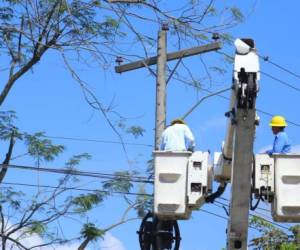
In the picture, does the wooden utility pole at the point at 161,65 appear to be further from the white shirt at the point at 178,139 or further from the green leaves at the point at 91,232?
the green leaves at the point at 91,232

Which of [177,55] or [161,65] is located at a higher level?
[177,55]

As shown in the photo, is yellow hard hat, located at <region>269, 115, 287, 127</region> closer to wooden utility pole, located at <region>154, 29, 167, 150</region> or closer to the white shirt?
the white shirt

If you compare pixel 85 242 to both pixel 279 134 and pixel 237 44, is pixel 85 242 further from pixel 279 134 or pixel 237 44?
pixel 237 44

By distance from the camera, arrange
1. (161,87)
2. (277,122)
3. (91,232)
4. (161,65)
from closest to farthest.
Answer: (277,122)
(161,87)
(161,65)
(91,232)

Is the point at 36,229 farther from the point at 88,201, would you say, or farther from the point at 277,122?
the point at 277,122

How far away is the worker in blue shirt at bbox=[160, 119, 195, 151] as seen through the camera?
358 inches

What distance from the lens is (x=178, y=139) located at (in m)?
9.16

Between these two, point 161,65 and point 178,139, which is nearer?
point 178,139

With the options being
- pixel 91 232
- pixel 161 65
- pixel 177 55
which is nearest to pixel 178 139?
pixel 161 65

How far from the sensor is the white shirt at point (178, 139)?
9.09 m

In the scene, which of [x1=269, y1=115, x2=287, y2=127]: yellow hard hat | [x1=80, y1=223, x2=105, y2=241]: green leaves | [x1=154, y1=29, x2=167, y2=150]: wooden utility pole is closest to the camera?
[x1=269, y1=115, x2=287, y2=127]: yellow hard hat

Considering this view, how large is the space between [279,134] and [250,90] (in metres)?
1.64

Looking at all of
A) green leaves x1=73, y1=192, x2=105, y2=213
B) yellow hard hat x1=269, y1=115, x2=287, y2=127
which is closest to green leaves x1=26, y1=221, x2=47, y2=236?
green leaves x1=73, y1=192, x2=105, y2=213

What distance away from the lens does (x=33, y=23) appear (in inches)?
625
